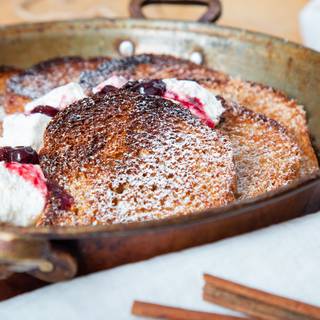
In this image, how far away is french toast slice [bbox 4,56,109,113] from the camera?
1700 millimetres

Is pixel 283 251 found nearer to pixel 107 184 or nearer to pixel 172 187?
pixel 172 187

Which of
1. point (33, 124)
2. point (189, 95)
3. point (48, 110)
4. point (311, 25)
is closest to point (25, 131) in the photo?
point (33, 124)

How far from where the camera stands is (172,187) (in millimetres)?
1168

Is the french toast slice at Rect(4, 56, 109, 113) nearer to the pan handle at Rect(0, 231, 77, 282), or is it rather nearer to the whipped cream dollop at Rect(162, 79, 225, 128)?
the whipped cream dollop at Rect(162, 79, 225, 128)

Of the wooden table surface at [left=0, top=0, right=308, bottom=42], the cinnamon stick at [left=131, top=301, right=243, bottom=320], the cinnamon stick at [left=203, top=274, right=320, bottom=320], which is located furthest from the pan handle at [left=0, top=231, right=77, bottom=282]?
the wooden table surface at [left=0, top=0, right=308, bottom=42]

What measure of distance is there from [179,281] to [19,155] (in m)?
0.44

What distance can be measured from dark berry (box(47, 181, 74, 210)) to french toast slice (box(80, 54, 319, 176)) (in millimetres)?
578

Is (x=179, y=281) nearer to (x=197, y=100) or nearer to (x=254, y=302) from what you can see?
(x=254, y=302)

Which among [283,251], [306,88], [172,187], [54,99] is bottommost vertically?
[283,251]

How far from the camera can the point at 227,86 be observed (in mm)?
1686

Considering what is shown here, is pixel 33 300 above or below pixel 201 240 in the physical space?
below

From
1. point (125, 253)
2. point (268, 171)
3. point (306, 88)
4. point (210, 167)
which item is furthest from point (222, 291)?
point (306, 88)

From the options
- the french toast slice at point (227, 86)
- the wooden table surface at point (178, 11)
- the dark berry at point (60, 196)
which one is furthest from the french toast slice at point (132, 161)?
the wooden table surface at point (178, 11)

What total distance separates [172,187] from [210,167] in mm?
97
